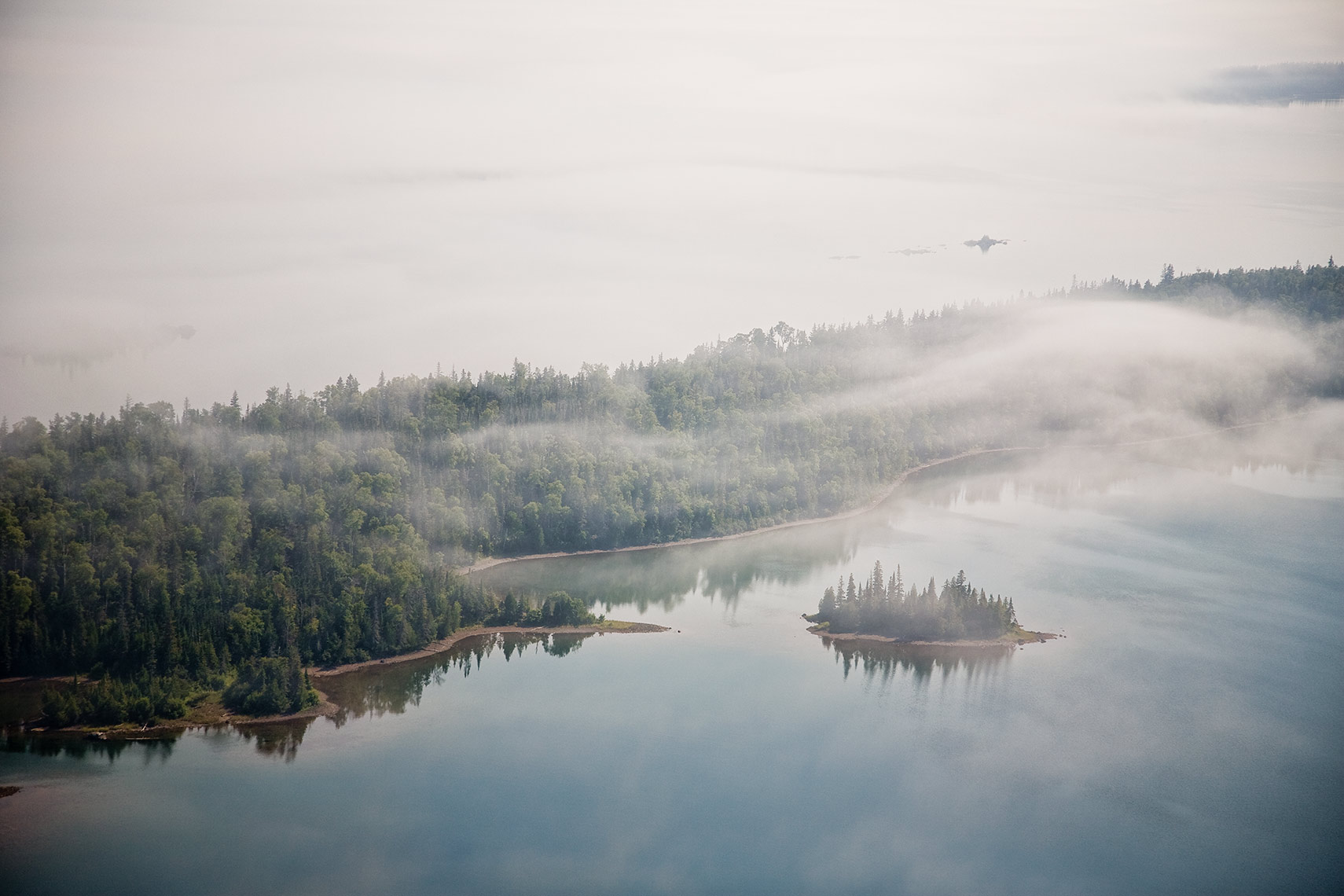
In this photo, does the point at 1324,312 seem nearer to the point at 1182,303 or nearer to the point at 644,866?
the point at 1182,303

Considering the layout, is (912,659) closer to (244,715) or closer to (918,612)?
(918,612)

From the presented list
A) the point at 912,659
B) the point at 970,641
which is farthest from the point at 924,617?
the point at 912,659

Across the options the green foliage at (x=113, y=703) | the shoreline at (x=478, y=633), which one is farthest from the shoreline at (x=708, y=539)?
the green foliage at (x=113, y=703)

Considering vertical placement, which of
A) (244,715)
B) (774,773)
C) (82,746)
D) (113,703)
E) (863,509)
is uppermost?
(863,509)

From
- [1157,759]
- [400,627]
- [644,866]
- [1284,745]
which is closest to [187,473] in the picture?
[400,627]

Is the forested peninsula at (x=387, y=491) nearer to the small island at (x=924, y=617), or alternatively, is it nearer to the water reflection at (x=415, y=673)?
the water reflection at (x=415, y=673)

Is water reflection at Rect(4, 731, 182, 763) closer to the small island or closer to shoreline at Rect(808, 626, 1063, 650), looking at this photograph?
shoreline at Rect(808, 626, 1063, 650)
